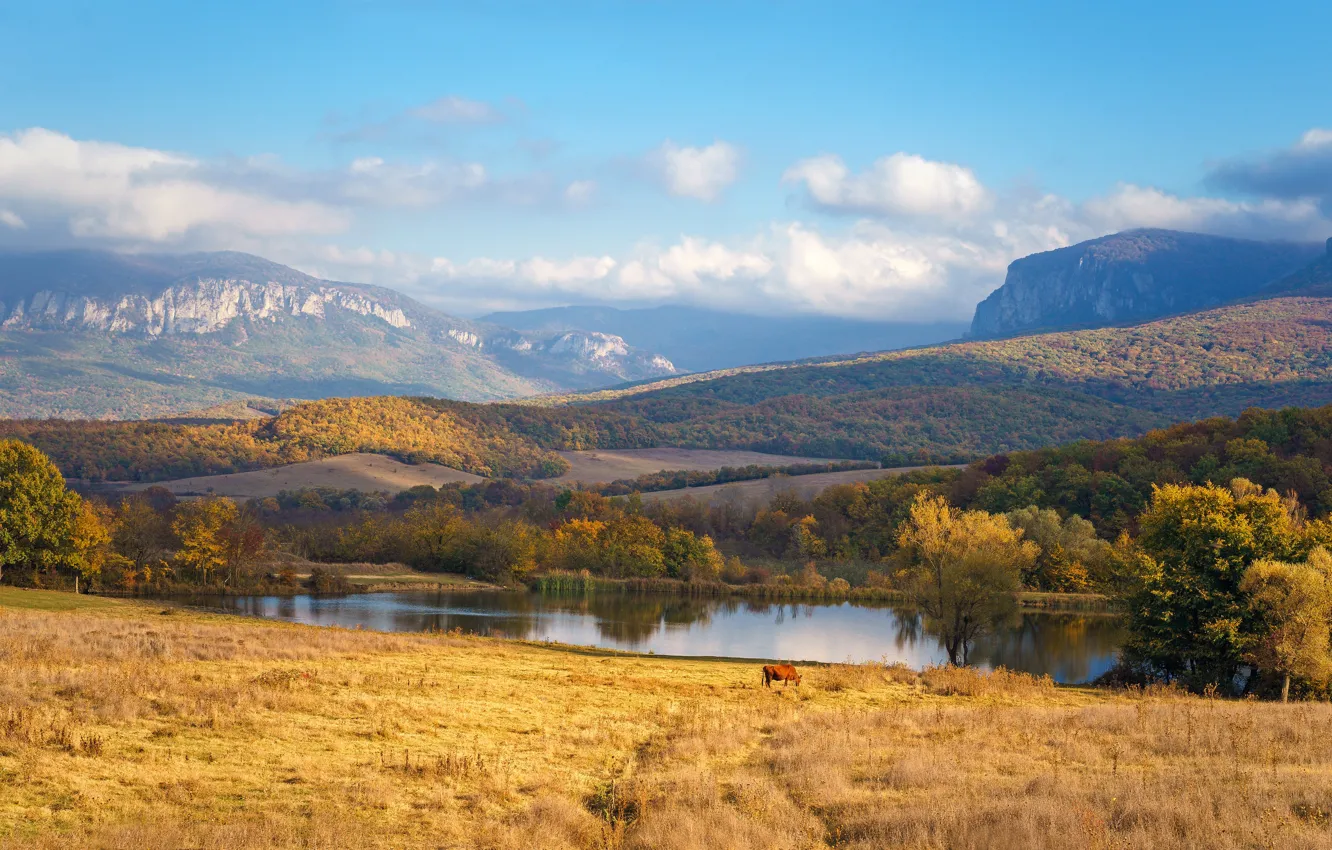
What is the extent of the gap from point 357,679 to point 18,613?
18.3m

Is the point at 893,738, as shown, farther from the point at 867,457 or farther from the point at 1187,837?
the point at 867,457

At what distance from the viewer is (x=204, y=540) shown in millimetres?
63906

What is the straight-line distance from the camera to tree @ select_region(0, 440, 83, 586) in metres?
51.3

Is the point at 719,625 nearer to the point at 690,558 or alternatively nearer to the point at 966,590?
the point at 966,590

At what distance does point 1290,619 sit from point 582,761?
2390 cm

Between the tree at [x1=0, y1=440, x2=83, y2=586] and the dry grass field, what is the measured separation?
29.1 meters

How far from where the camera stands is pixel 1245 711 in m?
23.1

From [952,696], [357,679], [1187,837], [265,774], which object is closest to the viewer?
[1187,837]

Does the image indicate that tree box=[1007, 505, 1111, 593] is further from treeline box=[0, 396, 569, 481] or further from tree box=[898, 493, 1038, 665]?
treeline box=[0, 396, 569, 481]

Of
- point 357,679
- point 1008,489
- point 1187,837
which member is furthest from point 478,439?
point 1187,837

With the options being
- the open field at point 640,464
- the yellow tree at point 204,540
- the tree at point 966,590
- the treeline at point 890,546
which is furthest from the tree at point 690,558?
the open field at point 640,464

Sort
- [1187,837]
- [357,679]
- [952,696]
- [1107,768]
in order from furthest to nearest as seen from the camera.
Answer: [952,696]
[357,679]
[1107,768]
[1187,837]

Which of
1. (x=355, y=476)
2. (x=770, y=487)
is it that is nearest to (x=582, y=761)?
(x=770, y=487)

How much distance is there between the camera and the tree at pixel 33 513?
51.3 meters
